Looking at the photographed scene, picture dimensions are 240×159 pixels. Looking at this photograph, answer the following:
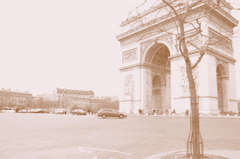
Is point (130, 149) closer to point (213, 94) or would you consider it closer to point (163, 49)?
point (213, 94)

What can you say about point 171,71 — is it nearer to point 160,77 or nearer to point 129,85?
point 160,77

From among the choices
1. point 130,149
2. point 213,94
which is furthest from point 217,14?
point 130,149

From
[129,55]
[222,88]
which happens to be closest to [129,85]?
[129,55]

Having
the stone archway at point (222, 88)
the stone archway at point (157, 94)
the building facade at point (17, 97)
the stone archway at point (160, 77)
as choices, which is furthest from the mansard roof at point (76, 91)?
the stone archway at point (222, 88)

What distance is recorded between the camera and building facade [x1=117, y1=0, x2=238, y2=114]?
2412cm

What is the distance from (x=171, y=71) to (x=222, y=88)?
23.4 ft

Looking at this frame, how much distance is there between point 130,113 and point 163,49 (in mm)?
10919

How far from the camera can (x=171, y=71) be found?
27750 millimetres

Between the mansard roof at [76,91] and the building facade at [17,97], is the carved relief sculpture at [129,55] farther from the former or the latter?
the mansard roof at [76,91]

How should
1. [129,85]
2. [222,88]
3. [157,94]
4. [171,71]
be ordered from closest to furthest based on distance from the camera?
[171,71] < [222,88] < [129,85] < [157,94]

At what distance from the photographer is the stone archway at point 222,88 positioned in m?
27.7

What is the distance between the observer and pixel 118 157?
4.75 m

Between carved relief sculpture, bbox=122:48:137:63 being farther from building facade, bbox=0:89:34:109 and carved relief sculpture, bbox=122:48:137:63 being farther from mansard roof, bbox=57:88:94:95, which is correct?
mansard roof, bbox=57:88:94:95

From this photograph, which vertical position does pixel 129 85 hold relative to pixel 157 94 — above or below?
above
